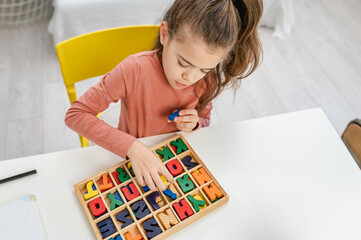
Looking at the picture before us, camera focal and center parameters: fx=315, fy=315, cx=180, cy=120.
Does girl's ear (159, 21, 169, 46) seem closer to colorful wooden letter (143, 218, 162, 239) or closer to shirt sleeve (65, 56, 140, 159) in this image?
shirt sleeve (65, 56, 140, 159)

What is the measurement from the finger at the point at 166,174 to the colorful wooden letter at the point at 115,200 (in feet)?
0.35

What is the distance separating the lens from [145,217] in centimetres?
65

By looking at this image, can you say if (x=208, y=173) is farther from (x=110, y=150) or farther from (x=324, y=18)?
(x=324, y=18)

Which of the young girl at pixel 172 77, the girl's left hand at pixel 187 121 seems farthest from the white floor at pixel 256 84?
the girl's left hand at pixel 187 121

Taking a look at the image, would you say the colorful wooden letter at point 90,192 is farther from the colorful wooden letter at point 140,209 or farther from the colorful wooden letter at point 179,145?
the colorful wooden letter at point 179,145

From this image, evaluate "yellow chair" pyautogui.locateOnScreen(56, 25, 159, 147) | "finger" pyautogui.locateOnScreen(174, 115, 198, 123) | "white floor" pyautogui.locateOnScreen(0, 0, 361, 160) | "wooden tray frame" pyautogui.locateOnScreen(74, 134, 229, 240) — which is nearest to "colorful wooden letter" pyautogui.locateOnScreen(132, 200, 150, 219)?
Answer: "wooden tray frame" pyautogui.locateOnScreen(74, 134, 229, 240)

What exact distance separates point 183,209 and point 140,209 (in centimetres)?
9

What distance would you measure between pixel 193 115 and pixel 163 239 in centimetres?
32

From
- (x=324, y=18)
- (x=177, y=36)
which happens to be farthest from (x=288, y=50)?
(x=177, y=36)

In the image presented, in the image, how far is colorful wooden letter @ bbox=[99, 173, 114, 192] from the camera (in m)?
0.69

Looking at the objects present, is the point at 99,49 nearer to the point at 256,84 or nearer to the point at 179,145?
the point at 179,145

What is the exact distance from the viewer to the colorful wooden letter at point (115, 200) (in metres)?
0.67

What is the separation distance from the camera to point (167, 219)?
25.9 inches

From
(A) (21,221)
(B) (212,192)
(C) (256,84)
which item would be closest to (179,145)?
(B) (212,192)
